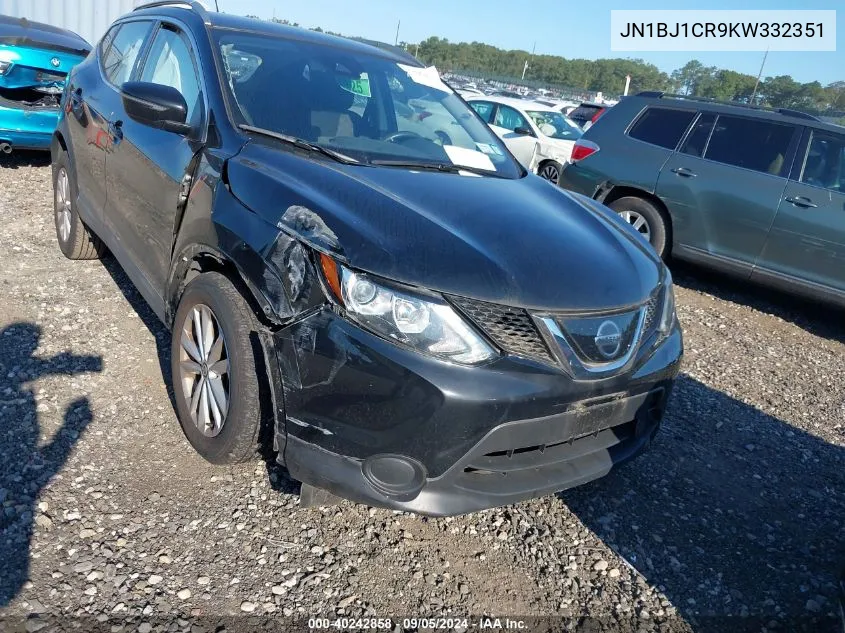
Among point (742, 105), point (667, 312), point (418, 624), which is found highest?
point (742, 105)

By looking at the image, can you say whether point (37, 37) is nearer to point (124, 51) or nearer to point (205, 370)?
point (124, 51)

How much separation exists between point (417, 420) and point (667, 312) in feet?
4.14

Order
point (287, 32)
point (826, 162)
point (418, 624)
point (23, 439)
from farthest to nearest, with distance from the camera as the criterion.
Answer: point (826, 162) → point (287, 32) → point (23, 439) → point (418, 624)

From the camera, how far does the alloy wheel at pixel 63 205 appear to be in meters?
4.73

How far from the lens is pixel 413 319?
2.10m

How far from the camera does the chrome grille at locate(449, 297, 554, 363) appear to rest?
2133 millimetres

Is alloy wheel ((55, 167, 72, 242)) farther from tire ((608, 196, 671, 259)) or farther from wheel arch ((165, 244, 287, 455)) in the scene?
tire ((608, 196, 671, 259))

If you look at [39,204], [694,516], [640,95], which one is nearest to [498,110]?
[640,95]

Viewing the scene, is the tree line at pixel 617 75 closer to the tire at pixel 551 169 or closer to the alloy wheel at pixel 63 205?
the tire at pixel 551 169

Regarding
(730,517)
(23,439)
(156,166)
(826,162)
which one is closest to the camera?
(23,439)

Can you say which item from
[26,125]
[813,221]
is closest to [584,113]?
[813,221]

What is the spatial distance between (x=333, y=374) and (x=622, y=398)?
1030mm

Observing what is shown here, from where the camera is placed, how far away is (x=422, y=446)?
6.97 ft

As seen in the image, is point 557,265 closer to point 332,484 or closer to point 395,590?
point 332,484
